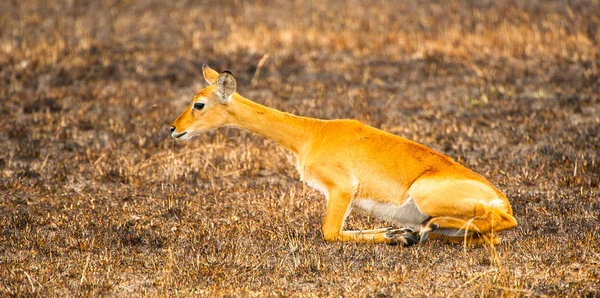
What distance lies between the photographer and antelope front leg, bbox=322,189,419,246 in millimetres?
8125

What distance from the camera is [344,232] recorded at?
833 cm

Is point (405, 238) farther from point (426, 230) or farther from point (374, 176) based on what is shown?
point (374, 176)

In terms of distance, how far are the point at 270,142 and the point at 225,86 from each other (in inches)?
171

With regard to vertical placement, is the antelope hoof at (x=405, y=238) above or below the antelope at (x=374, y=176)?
below

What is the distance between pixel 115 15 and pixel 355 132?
1556cm

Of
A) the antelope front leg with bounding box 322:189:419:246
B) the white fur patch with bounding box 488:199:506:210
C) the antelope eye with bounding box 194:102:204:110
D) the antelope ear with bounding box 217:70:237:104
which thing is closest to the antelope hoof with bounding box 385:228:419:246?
the antelope front leg with bounding box 322:189:419:246

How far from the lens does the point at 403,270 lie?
24.2 feet

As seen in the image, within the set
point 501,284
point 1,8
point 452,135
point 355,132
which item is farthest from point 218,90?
point 1,8

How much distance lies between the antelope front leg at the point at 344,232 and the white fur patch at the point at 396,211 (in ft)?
0.43

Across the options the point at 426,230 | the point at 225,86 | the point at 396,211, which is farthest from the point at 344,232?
the point at 225,86

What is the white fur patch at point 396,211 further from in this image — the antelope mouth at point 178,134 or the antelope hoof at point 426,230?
the antelope mouth at point 178,134

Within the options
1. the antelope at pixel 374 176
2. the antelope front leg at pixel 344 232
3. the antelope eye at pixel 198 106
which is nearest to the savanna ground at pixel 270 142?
the antelope front leg at pixel 344 232

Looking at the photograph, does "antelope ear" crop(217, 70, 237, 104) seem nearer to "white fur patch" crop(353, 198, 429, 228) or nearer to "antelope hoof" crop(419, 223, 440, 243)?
"white fur patch" crop(353, 198, 429, 228)

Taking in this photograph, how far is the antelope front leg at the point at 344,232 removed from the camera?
8.12 m
